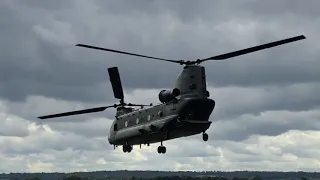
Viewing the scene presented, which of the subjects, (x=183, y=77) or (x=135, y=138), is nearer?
(x=183, y=77)

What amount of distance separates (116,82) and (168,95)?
22.7 meters

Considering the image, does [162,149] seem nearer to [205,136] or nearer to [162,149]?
[162,149]

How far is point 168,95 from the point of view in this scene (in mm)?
76625

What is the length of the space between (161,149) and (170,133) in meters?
2.45

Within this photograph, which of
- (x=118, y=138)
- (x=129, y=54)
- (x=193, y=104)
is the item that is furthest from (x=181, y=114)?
(x=118, y=138)

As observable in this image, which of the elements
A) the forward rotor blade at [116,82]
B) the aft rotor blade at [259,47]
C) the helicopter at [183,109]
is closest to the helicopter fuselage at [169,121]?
the helicopter at [183,109]

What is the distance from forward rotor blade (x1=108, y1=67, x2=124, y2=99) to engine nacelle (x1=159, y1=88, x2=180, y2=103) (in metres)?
19.9

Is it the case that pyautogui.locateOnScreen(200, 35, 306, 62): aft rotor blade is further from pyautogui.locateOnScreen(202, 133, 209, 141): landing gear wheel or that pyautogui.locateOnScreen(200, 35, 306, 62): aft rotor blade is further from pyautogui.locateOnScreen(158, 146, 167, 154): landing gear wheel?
pyautogui.locateOnScreen(158, 146, 167, 154): landing gear wheel

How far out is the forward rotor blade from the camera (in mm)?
97250

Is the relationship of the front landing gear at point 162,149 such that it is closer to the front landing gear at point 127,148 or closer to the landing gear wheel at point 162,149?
the landing gear wheel at point 162,149

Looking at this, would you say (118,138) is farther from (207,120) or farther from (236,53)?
(236,53)

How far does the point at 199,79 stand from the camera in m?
75.1

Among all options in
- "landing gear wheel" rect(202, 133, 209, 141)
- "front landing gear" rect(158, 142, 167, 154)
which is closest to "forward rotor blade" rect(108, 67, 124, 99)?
"front landing gear" rect(158, 142, 167, 154)

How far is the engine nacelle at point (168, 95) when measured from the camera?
75.9 metres
